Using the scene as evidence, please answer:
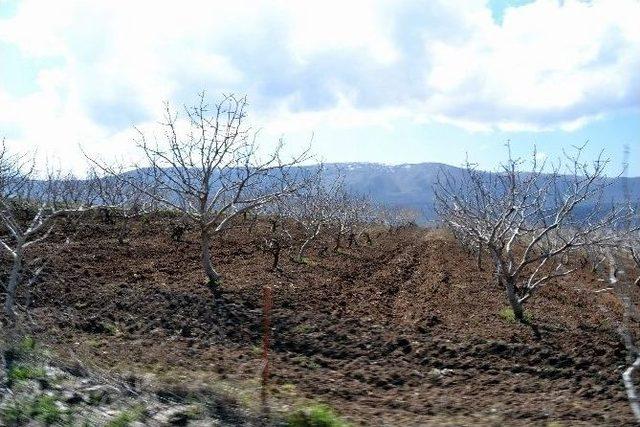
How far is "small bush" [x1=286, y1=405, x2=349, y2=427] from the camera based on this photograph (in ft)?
15.5

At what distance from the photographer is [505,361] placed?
7277mm

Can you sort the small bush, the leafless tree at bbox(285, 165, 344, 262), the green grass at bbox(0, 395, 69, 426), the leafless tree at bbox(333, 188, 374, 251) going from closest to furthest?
the small bush
the green grass at bbox(0, 395, 69, 426)
the leafless tree at bbox(285, 165, 344, 262)
the leafless tree at bbox(333, 188, 374, 251)

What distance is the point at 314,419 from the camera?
186 inches

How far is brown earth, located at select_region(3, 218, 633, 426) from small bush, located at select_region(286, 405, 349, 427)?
513mm

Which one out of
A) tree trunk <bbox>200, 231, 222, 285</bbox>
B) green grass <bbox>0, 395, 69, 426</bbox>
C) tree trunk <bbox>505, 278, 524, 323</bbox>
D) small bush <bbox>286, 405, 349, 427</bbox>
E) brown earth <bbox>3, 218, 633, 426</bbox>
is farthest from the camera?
tree trunk <bbox>200, 231, 222, 285</bbox>

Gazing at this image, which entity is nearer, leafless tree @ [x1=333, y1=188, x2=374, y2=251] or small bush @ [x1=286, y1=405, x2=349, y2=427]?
small bush @ [x1=286, y1=405, x2=349, y2=427]

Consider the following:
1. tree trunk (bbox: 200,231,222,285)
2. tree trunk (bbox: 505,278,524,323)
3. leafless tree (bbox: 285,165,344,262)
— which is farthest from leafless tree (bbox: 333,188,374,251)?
tree trunk (bbox: 505,278,524,323)

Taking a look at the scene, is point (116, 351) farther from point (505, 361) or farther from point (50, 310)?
point (505, 361)

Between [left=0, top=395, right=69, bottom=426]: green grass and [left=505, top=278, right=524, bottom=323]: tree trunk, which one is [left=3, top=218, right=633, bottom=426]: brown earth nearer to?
[left=505, top=278, right=524, bottom=323]: tree trunk

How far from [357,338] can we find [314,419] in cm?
336

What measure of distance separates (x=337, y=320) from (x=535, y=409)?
3746 millimetres

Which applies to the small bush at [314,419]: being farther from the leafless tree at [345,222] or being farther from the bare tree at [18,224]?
the leafless tree at [345,222]

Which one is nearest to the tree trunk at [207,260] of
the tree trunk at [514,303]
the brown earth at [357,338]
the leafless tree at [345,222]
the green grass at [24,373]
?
the brown earth at [357,338]

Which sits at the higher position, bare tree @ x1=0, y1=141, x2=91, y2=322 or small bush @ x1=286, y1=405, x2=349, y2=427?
bare tree @ x1=0, y1=141, x2=91, y2=322
